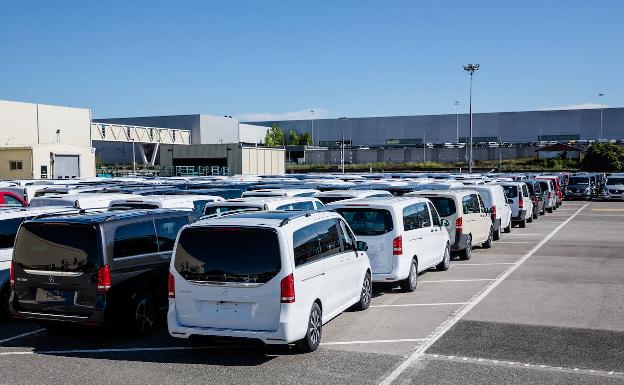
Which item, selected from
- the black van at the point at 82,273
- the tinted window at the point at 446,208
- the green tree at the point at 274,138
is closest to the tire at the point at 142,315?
the black van at the point at 82,273

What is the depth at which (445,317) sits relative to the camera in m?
10.6

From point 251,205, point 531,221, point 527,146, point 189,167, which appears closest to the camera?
point 251,205

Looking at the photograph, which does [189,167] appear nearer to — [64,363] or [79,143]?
[79,143]

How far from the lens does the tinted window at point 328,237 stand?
368 inches

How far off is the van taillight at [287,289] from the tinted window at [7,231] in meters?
5.39

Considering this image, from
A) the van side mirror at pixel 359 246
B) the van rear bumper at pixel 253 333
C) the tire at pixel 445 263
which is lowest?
the tire at pixel 445 263

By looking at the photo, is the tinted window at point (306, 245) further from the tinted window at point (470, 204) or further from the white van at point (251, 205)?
the tinted window at point (470, 204)

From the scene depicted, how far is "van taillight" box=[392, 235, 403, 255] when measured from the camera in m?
12.2

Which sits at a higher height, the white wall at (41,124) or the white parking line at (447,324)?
the white wall at (41,124)

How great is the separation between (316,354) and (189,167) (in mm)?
68005

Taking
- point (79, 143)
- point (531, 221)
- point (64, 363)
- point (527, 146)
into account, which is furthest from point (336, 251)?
point (527, 146)

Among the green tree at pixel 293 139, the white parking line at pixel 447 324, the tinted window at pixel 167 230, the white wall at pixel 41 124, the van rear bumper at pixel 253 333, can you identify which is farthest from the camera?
the green tree at pixel 293 139

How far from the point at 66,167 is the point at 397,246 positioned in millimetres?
49869

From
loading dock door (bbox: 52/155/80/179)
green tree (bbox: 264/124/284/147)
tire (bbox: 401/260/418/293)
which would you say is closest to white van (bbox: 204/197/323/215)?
tire (bbox: 401/260/418/293)
